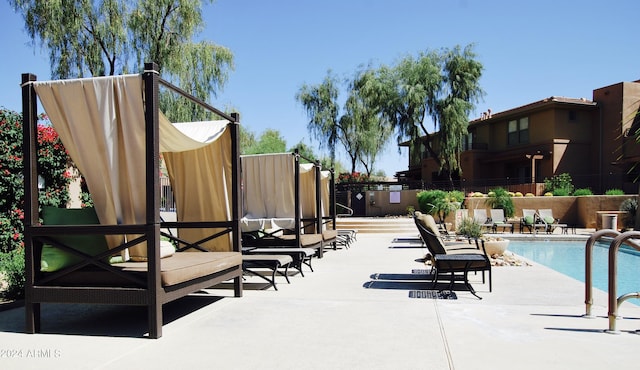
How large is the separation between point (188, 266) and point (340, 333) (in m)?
1.73

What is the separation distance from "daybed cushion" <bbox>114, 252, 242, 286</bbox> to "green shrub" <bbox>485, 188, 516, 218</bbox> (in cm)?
1852

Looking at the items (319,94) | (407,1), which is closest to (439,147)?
(319,94)

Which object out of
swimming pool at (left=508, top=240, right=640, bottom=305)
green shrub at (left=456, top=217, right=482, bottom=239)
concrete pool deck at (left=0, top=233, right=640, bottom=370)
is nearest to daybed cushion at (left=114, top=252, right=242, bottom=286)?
concrete pool deck at (left=0, top=233, right=640, bottom=370)

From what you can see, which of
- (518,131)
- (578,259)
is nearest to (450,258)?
(578,259)

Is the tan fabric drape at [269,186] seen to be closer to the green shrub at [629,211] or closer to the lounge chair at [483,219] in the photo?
the lounge chair at [483,219]

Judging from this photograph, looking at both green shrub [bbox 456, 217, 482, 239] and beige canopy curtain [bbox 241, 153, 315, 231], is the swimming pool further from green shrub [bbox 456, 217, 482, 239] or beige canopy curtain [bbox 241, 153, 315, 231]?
beige canopy curtain [bbox 241, 153, 315, 231]

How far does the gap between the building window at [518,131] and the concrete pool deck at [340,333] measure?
26.1 metres

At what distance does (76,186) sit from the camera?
Answer: 1095cm

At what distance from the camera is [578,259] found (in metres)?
13.0

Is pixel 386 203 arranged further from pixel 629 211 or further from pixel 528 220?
pixel 629 211

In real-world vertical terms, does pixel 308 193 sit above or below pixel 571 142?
below

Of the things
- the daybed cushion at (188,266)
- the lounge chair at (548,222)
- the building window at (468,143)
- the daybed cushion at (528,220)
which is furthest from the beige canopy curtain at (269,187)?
the building window at (468,143)

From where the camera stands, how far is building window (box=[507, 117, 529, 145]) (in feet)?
→ 103

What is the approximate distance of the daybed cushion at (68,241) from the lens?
5.20m
